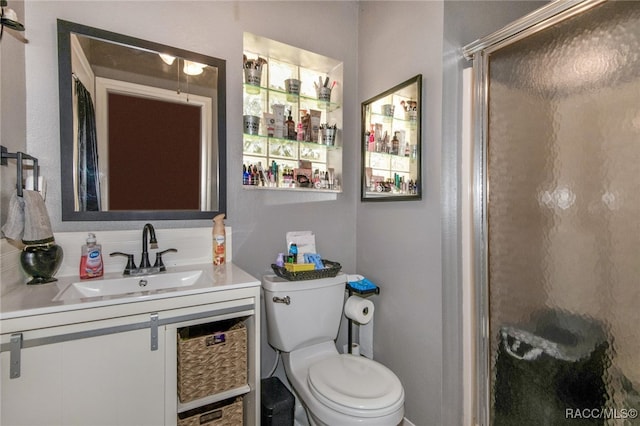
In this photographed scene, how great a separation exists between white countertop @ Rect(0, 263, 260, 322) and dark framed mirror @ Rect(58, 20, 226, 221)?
33 cm

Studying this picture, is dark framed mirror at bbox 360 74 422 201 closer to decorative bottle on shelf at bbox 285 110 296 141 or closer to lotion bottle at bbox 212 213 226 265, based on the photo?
decorative bottle on shelf at bbox 285 110 296 141

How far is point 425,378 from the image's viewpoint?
1460 millimetres

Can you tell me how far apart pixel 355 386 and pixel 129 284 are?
1.03m

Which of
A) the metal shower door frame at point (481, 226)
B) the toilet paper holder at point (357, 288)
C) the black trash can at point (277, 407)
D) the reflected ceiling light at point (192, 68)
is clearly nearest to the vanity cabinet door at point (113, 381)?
the black trash can at point (277, 407)

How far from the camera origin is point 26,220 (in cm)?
102

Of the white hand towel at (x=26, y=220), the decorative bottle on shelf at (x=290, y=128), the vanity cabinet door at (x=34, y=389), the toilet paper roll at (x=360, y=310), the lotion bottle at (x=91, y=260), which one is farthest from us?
the decorative bottle on shelf at (x=290, y=128)

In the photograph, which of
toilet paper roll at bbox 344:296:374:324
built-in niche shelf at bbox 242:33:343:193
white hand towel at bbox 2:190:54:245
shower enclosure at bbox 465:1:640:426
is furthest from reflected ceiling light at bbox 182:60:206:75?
toilet paper roll at bbox 344:296:374:324

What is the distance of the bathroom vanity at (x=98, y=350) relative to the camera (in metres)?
0.84

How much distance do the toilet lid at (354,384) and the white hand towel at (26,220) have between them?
1174 millimetres

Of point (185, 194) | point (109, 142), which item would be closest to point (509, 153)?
point (185, 194)

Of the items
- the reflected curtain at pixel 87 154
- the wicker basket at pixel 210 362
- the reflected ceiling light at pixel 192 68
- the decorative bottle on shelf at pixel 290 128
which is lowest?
the wicker basket at pixel 210 362

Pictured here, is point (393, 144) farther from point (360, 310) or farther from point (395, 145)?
point (360, 310)

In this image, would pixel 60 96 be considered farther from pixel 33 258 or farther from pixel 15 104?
pixel 33 258

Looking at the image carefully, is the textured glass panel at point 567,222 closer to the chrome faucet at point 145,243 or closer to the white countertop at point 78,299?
the white countertop at point 78,299
